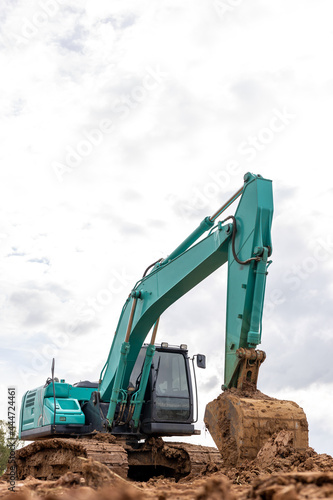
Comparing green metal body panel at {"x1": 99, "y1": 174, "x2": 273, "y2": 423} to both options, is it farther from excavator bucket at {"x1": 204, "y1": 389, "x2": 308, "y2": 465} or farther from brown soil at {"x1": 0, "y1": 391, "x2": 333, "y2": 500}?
brown soil at {"x1": 0, "y1": 391, "x2": 333, "y2": 500}

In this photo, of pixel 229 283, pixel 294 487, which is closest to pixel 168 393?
pixel 229 283

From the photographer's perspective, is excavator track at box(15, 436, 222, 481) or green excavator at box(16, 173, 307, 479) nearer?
green excavator at box(16, 173, 307, 479)

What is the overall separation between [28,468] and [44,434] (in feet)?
2.63

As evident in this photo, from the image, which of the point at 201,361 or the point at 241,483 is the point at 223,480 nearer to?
the point at 241,483

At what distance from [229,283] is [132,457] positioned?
4.44 metres

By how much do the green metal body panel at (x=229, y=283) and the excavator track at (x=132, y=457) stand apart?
0.78 m

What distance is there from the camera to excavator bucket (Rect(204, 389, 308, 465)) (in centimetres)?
620

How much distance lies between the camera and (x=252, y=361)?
6785 millimetres

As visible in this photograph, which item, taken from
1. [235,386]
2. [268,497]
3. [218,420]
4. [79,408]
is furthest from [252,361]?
[79,408]

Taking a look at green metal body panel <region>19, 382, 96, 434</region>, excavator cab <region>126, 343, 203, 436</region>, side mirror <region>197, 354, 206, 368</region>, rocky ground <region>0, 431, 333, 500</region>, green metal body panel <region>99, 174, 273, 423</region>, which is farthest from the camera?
green metal body panel <region>19, 382, 96, 434</region>

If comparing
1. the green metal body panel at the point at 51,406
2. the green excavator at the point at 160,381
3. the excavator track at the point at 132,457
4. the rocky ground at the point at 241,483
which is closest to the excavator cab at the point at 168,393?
the green excavator at the point at 160,381

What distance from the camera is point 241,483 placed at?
5758 millimetres

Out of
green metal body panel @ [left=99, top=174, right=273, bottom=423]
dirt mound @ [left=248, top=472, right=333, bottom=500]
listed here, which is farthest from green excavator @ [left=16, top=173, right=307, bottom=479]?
dirt mound @ [left=248, top=472, right=333, bottom=500]

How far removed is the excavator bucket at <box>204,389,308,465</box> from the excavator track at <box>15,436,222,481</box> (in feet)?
10.5
